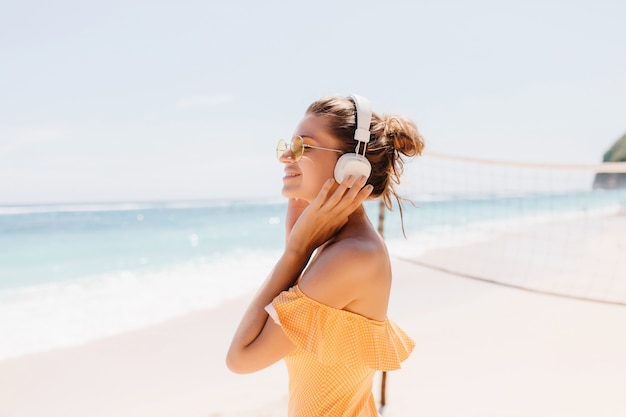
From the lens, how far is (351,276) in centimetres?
129

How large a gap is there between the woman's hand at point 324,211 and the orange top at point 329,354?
0.15 metres

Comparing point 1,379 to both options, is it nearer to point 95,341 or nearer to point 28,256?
point 95,341

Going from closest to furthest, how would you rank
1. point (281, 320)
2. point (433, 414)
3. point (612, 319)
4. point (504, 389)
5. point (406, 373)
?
point (281, 320)
point (433, 414)
point (504, 389)
point (406, 373)
point (612, 319)

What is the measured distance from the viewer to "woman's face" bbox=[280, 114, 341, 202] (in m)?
1.51

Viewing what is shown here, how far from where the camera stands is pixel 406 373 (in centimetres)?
426

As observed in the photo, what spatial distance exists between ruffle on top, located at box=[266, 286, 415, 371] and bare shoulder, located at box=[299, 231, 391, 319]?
0.09 feet

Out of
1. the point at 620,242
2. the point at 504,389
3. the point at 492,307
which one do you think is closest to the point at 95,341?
the point at 504,389

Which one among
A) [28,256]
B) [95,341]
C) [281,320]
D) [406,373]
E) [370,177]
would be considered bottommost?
[28,256]

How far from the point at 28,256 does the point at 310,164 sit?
595 inches

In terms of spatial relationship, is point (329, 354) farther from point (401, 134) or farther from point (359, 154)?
point (401, 134)

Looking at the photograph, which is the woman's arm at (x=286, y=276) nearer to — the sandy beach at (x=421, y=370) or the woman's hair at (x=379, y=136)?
the woman's hair at (x=379, y=136)

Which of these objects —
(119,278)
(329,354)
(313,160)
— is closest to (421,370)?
(329,354)

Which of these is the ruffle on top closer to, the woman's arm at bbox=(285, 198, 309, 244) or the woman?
the woman

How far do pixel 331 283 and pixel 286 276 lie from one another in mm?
168
